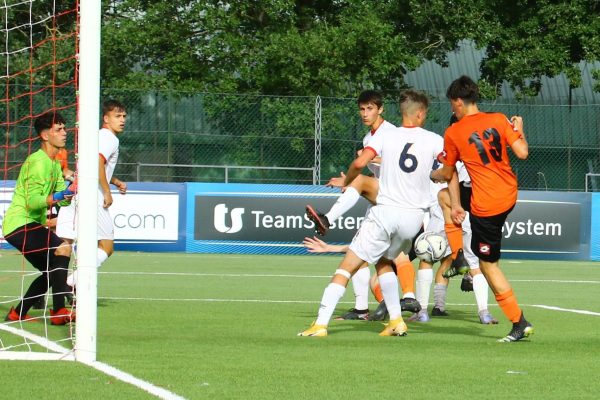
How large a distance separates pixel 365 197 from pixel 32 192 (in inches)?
114

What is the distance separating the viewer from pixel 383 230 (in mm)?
10188

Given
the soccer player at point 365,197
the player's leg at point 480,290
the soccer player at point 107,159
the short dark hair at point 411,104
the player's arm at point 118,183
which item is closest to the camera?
the short dark hair at point 411,104

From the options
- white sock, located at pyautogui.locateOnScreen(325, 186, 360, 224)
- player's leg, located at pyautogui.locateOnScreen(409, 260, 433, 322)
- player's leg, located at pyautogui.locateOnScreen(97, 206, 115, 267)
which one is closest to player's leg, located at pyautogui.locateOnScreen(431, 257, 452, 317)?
player's leg, located at pyautogui.locateOnScreen(409, 260, 433, 322)

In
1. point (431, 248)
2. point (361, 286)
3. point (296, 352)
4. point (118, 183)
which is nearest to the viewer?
point (296, 352)

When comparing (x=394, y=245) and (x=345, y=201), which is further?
(x=345, y=201)

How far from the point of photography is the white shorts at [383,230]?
1017cm

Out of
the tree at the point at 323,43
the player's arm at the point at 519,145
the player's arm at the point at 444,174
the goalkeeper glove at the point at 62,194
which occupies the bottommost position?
the goalkeeper glove at the point at 62,194

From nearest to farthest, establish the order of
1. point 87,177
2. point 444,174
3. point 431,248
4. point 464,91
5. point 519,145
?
point 87,177 < point 519,145 < point 464,91 < point 444,174 < point 431,248

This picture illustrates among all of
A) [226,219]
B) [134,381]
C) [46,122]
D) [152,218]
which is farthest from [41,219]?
[226,219]

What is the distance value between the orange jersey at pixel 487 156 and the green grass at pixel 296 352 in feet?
3.62

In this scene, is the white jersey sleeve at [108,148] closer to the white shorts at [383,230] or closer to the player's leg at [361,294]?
the player's leg at [361,294]

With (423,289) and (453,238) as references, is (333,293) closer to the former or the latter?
(423,289)

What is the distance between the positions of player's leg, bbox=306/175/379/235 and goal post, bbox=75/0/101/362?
2.64 metres

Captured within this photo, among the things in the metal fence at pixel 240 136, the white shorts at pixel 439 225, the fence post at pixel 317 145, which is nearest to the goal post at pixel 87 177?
the white shorts at pixel 439 225
